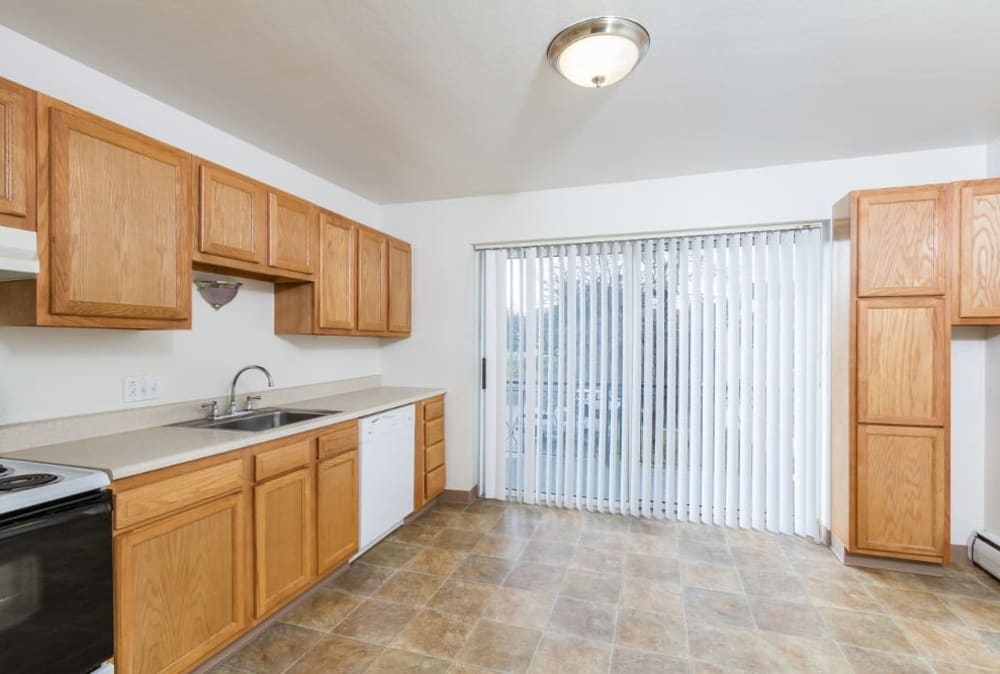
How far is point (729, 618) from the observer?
7.35 ft

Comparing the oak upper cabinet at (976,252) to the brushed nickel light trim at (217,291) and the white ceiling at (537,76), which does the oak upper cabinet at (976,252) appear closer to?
the white ceiling at (537,76)

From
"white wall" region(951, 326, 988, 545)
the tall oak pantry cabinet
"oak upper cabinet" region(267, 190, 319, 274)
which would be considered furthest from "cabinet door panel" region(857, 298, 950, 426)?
"oak upper cabinet" region(267, 190, 319, 274)

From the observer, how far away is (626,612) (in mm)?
2297

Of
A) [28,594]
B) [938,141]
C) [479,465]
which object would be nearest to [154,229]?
[28,594]

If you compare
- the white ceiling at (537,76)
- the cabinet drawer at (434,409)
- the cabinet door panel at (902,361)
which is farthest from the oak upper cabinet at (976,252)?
the cabinet drawer at (434,409)

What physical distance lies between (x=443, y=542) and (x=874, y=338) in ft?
9.63

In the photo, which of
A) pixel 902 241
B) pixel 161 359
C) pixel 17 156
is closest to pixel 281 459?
pixel 161 359

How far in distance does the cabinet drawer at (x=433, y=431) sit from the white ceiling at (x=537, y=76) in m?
1.94

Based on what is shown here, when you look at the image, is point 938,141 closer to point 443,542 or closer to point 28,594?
point 443,542

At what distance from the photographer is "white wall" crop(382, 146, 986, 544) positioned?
2971 millimetres

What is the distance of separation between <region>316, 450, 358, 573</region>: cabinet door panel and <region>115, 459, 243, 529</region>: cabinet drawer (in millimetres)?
554

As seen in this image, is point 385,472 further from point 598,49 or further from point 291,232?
point 598,49

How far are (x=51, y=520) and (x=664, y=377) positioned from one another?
331cm

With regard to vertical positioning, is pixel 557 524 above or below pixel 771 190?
below
